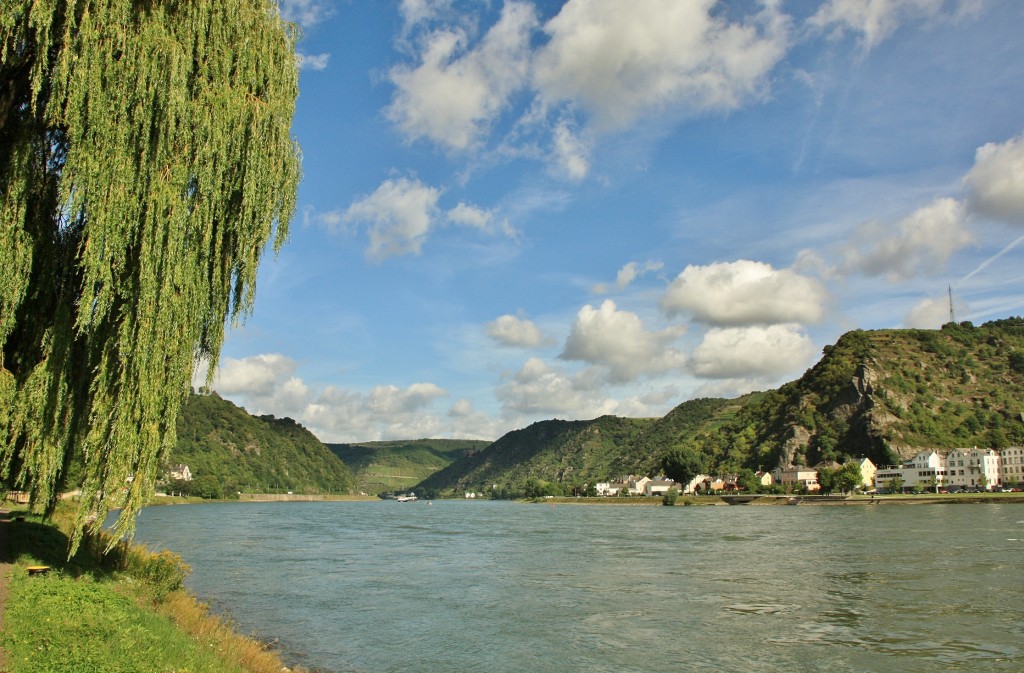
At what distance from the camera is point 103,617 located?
1225cm

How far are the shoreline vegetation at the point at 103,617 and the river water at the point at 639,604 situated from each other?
344 centimetres

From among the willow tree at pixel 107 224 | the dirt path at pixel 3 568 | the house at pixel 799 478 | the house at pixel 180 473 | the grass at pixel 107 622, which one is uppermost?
the willow tree at pixel 107 224

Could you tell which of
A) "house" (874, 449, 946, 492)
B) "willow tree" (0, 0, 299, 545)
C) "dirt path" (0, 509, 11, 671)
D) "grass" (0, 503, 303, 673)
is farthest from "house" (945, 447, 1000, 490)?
"willow tree" (0, 0, 299, 545)

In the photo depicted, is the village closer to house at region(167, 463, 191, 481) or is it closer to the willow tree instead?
the willow tree

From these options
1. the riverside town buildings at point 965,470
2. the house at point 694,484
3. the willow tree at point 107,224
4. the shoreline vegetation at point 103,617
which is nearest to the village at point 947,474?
the riverside town buildings at point 965,470

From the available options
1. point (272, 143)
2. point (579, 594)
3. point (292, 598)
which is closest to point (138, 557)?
point (292, 598)

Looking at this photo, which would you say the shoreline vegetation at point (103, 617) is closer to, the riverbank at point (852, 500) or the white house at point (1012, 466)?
the riverbank at point (852, 500)

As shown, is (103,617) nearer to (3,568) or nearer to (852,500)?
(3,568)

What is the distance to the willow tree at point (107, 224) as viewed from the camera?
487 inches

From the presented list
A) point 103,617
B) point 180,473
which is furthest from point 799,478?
point 103,617

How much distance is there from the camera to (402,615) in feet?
80.8

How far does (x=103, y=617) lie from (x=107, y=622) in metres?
0.29

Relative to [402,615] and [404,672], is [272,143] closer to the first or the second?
[404,672]

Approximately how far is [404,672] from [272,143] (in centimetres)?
1329
